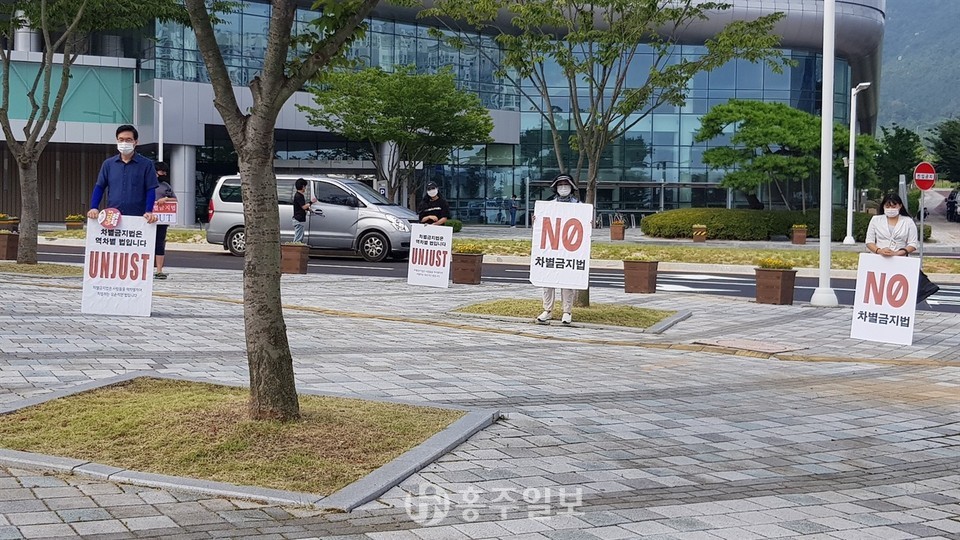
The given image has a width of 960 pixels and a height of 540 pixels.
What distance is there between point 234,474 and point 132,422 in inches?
43.4

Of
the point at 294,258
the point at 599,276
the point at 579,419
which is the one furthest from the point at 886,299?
the point at 599,276

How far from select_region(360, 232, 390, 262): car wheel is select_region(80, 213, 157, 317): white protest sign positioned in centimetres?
1398

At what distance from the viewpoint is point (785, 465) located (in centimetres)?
646

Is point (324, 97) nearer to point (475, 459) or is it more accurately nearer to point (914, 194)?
point (475, 459)

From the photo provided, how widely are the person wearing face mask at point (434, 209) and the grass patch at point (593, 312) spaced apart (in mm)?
3391

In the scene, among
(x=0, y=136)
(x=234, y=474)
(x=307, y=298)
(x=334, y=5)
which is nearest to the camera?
(x=234, y=474)

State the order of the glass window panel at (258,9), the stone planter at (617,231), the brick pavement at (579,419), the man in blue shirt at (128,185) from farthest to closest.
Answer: the glass window panel at (258,9) → the stone planter at (617,231) → the man in blue shirt at (128,185) → the brick pavement at (579,419)

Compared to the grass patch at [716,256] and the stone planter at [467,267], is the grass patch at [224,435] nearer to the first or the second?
the stone planter at [467,267]

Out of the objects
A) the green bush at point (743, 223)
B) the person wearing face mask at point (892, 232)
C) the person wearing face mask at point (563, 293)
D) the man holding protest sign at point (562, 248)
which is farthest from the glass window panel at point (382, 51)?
the person wearing face mask at point (892, 232)

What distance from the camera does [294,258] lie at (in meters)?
20.1

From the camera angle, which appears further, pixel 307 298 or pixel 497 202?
pixel 497 202

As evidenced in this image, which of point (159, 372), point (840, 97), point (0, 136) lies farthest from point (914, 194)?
point (159, 372)

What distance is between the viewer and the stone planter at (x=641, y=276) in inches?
714

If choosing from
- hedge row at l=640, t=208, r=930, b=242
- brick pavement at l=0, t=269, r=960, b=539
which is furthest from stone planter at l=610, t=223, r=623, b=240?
brick pavement at l=0, t=269, r=960, b=539
